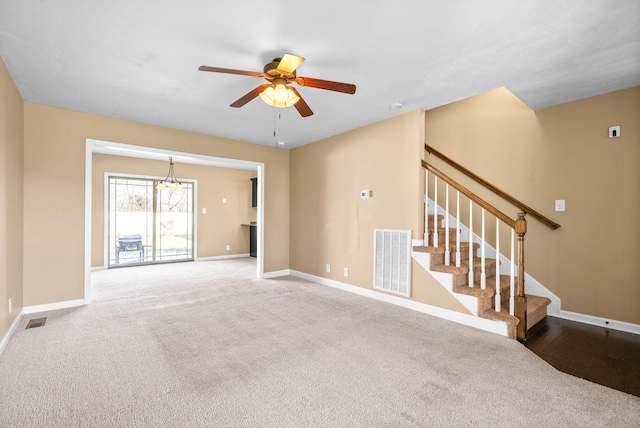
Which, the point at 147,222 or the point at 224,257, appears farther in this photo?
the point at 224,257

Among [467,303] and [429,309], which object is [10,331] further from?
[467,303]

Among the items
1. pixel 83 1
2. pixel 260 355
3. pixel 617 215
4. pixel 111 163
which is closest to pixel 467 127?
pixel 617 215

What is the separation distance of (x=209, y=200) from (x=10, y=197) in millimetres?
4968

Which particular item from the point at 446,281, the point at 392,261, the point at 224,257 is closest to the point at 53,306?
the point at 392,261

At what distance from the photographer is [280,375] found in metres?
2.17

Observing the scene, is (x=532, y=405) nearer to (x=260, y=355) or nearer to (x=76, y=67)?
(x=260, y=355)

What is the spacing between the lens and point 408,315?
3.51m

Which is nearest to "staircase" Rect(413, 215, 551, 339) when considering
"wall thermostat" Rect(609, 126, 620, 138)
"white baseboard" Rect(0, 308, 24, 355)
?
"wall thermostat" Rect(609, 126, 620, 138)

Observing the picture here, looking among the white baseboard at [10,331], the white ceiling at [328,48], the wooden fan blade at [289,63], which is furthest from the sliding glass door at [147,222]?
the wooden fan blade at [289,63]

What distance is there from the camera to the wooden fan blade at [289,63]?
2.15 metres

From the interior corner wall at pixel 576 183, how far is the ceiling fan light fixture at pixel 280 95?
2.89 metres

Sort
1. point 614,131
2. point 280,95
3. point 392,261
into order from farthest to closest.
Answer: point 392,261, point 614,131, point 280,95

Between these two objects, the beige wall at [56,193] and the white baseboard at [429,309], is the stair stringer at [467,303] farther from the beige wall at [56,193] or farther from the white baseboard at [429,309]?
the beige wall at [56,193]

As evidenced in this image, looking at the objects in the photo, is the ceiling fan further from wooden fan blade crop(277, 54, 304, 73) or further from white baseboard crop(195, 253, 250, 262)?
white baseboard crop(195, 253, 250, 262)
